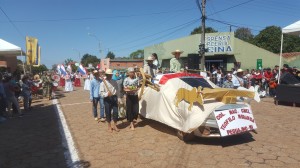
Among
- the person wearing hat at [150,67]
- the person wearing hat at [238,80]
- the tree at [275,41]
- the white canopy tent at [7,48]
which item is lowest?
the person wearing hat at [238,80]

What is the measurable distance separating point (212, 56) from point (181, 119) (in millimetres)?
20646

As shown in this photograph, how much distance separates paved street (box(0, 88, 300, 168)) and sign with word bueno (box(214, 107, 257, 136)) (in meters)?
0.37

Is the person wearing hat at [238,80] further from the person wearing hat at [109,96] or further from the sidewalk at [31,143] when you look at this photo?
the sidewalk at [31,143]

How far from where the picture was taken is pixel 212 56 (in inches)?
1014

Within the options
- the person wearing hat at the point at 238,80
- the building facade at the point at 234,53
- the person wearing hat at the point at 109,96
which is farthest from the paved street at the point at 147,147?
the building facade at the point at 234,53

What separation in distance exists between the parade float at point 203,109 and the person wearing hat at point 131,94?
76 cm

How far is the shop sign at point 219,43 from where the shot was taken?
24.4 metres

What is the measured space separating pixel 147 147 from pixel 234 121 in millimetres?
1909

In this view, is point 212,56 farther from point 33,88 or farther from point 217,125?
point 217,125

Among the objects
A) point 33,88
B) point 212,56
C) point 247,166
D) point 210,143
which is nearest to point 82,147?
point 210,143

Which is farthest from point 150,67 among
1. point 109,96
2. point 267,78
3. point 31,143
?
point 267,78

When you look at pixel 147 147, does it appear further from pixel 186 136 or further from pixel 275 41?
pixel 275 41

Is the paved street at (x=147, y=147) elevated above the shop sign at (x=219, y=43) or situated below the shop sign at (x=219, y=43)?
below

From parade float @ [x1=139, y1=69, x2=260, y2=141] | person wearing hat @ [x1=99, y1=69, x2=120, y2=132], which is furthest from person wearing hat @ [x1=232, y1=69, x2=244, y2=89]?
person wearing hat @ [x1=99, y1=69, x2=120, y2=132]
